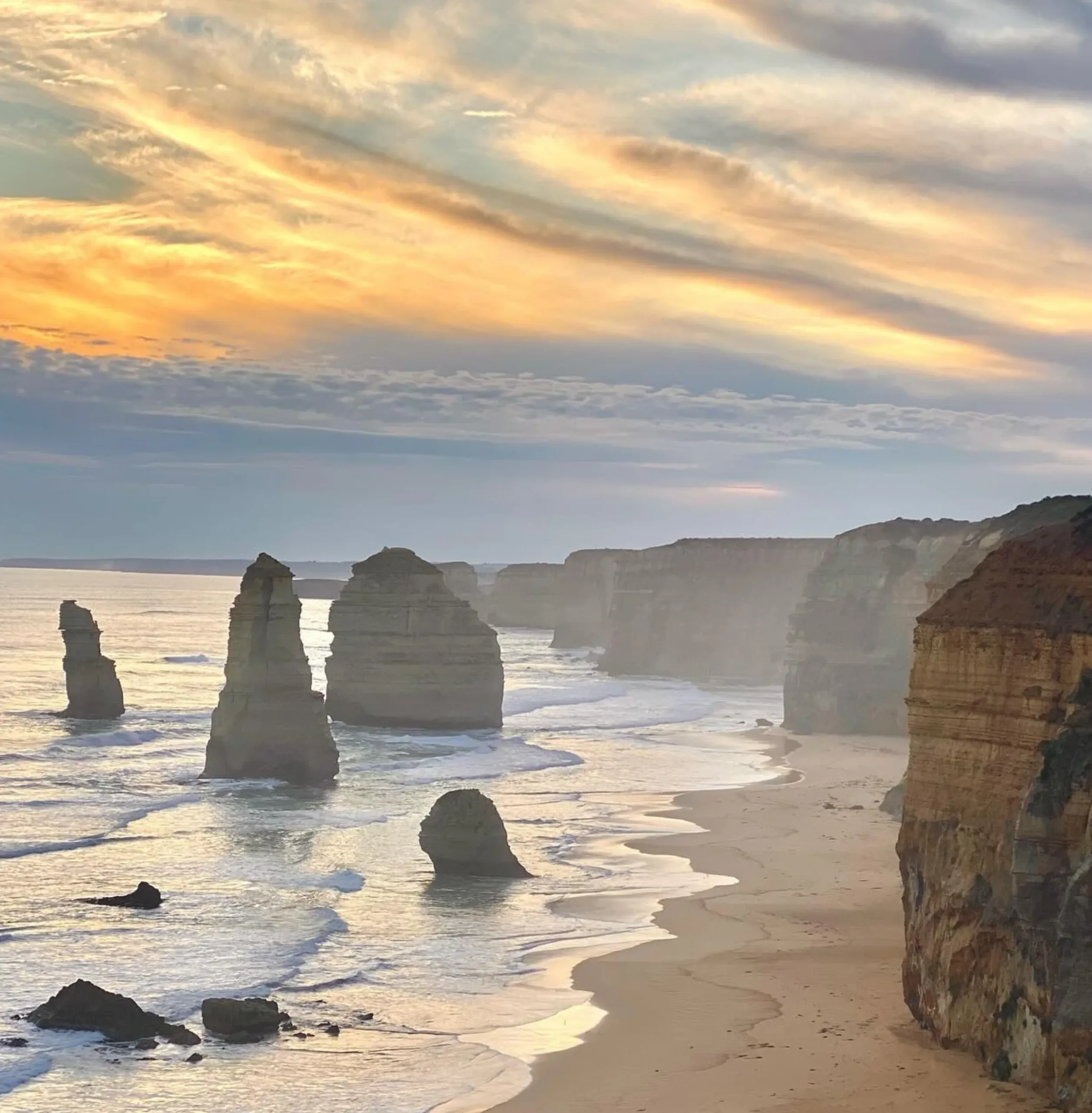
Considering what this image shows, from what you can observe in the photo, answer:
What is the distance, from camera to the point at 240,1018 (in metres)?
22.2

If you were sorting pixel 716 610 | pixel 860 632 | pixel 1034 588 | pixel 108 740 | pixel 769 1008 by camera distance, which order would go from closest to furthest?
pixel 1034 588, pixel 769 1008, pixel 108 740, pixel 860 632, pixel 716 610

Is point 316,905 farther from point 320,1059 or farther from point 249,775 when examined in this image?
point 249,775

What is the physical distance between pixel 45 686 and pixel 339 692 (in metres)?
35.1

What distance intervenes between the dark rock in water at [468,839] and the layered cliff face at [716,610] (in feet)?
270

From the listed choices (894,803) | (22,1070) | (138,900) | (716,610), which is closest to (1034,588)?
(22,1070)

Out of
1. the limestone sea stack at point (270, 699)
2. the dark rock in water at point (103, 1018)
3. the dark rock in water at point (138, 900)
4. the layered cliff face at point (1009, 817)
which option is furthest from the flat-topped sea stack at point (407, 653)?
the layered cliff face at point (1009, 817)

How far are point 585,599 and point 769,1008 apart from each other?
156155 millimetres

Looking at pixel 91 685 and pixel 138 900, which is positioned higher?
pixel 91 685

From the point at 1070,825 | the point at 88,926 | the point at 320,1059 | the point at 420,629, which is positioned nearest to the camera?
the point at 1070,825

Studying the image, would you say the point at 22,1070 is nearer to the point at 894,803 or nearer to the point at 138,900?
the point at 138,900

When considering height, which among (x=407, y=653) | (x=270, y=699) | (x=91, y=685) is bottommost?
(x=91, y=685)

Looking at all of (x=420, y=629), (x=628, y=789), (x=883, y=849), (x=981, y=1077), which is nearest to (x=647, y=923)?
(x=883, y=849)

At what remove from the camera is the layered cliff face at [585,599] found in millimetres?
169625

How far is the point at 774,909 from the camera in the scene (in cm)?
3105
